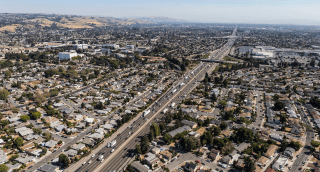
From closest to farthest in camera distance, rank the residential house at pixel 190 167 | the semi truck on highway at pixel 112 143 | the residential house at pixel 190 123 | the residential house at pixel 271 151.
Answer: the residential house at pixel 190 167, the residential house at pixel 271 151, the semi truck on highway at pixel 112 143, the residential house at pixel 190 123

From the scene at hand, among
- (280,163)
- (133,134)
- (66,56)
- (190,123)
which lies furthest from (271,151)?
(66,56)

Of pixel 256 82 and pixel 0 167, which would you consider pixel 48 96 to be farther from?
pixel 256 82

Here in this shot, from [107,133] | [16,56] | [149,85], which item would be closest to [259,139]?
[107,133]

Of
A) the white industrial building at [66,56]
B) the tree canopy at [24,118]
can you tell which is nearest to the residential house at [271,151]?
the tree canopy at [24,118]

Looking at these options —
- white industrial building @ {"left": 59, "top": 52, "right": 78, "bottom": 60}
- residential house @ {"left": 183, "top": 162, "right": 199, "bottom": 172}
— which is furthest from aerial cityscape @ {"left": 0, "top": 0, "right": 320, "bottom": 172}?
white industrial building @ {"left": 59, "top": 52, "right": 78, "bottom": 60}

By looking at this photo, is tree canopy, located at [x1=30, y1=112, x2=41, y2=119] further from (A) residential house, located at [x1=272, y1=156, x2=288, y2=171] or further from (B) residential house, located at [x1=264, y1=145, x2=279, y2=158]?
(A) residential house, located at [x1=272, y1=156, x2=288, y2=171]

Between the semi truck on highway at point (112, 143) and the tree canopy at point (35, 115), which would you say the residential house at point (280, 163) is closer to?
the semi truck on highway at point (112, 143)

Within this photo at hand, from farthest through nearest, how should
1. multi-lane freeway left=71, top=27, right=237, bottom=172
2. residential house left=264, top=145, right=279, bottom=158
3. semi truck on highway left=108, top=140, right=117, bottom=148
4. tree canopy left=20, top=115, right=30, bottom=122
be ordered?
tree canopy left=20, top=115, right=30, bottom=122 → semi truck on highway left=108, top=140, right=117, bottom=148 → residential house left=264, top=145, right=279, bottom=158 → multi-lane freeway left=71, top=27, right=237, bottom=172

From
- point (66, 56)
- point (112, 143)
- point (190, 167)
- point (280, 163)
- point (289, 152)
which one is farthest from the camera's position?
point (66, 56)

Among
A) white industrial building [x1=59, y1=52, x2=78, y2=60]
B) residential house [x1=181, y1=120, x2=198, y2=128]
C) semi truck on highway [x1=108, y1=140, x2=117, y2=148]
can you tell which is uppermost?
white industrial building [x1=59, y1=52, x2=78, y2=60]

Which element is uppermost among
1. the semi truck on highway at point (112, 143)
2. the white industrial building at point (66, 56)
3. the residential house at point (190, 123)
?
the white industrial building at point (66, 56)

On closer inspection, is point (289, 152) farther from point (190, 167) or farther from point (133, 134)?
point (133, 134)

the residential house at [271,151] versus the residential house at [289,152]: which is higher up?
the residential house at [289,152]
